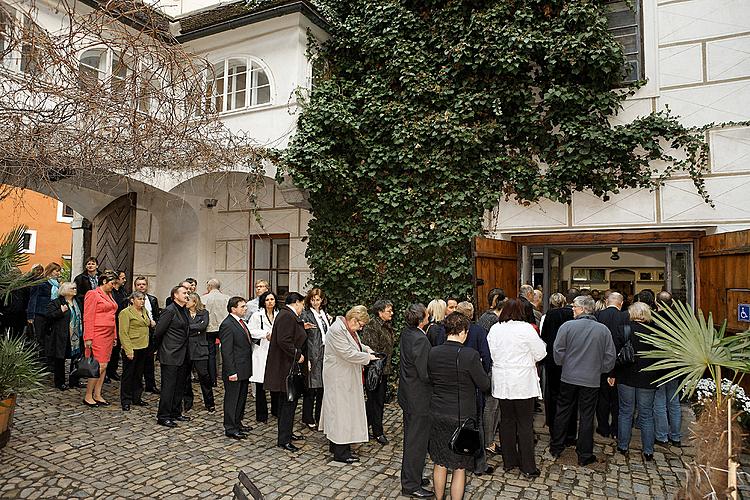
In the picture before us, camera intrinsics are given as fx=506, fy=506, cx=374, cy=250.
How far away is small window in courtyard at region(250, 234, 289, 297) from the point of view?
11.8m

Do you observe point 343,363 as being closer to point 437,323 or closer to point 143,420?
point 437,323

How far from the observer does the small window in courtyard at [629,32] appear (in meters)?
8.78

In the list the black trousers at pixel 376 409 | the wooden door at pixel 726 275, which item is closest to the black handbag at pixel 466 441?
the black trousers at pixel 376 409

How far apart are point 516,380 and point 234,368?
3452 mm

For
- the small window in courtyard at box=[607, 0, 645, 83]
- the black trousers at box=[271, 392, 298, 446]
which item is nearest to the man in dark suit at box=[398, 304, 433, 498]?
the black trousers at box=[271, 392, 298, 446]

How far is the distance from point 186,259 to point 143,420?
19.7 ft

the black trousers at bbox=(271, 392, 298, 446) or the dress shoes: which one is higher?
the black trousers at bbox=(271, 392, 298, 446)

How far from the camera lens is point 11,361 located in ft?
18.0

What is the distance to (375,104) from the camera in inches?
376

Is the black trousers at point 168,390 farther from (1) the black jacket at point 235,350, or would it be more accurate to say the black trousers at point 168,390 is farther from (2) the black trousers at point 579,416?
(2) the black trousers at point 579,416

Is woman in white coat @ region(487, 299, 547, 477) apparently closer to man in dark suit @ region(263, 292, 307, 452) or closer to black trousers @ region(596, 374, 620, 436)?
black trousers @ region(596, 374, 620, 436)

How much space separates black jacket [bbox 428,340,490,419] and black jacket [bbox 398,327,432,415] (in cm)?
32

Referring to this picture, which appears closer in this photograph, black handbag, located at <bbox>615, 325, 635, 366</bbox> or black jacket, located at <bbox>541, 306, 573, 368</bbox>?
black handbag, located at <bbox>615, 325, 635, 366</bbox>

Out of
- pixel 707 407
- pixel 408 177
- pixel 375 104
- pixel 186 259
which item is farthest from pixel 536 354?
pixel 186 259
